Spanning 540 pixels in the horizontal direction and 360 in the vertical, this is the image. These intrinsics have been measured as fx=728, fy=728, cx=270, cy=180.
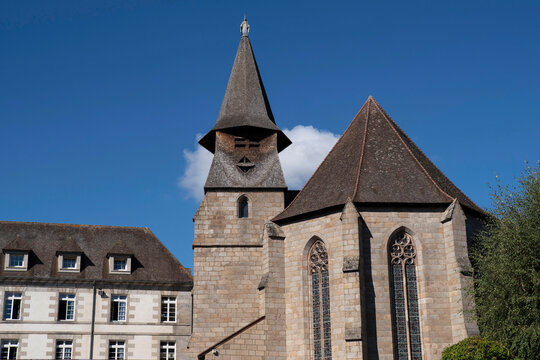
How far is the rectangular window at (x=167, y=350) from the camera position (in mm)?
36844

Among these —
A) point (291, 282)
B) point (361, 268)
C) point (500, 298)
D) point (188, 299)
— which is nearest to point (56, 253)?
point (188, 299)

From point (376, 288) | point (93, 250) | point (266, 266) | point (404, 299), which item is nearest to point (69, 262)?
point (93, 250)

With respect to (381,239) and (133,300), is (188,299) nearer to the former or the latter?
(133,300)

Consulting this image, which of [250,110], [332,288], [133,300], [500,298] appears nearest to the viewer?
[500,298]

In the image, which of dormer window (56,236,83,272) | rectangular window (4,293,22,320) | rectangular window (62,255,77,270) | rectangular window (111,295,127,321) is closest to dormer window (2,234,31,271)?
rectangular window (4,293,22,320)

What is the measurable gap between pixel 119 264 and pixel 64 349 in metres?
5.10

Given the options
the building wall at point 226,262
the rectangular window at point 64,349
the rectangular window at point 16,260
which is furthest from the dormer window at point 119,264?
the building wall at point 226,262

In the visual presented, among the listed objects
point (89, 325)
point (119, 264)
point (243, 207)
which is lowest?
point (89, 325)

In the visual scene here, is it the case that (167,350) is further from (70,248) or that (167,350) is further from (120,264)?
(70,248)

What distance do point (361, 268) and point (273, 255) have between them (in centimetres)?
417

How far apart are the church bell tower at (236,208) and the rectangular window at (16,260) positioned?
1114 centimetres

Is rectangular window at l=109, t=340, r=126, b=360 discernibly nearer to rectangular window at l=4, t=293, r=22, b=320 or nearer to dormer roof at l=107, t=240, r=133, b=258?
dormer roof at l=107, t=240, r=133, b=258

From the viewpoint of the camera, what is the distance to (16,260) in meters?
37.1

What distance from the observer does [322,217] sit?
27812 mm
